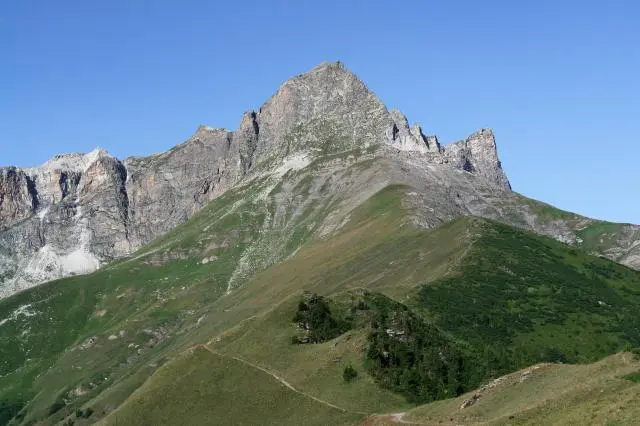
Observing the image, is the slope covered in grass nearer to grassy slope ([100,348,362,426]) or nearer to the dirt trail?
the dirt trail

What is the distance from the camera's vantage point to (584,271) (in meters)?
192

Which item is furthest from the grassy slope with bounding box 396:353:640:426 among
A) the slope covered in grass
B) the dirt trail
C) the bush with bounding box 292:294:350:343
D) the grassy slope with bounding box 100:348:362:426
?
the slope covered in grass

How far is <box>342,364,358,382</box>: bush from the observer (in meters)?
96.4

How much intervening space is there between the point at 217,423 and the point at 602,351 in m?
80.9

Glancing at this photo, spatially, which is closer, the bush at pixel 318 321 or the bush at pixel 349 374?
the bush at pixel 349 374

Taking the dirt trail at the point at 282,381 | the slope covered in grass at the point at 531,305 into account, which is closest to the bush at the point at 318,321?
the dirt trail at the point at 282,381

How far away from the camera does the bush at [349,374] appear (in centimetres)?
9644

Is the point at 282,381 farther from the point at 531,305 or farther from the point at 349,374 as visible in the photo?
the point at 531,305

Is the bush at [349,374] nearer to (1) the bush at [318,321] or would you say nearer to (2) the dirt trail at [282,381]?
(2) the dirt trail at [282,381]

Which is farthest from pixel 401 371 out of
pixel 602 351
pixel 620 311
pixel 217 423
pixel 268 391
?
pixel 620 311

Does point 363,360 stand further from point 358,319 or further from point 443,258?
point 443,258

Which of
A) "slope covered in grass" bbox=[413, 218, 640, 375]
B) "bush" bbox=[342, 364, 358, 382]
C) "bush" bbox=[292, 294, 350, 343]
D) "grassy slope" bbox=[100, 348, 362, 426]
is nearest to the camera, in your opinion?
"grassy slope" bbox=[100, 348, 362, 426]

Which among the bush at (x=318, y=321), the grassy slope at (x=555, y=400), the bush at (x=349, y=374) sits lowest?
the grassy slope at (x=555, y=400)

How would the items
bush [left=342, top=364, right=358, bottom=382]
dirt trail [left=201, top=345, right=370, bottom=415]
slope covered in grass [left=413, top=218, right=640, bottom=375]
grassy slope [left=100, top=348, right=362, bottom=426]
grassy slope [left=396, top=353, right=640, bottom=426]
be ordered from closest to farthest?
1. grassy slope [left=396, top=353, right=640, bottom=426]
2. dirt trail [left=201, top=345, right=370, bottom=415]
3. grassy slope [left=100, top=348, right=362, bottom=426]
4. bush [left=342, top=364, right=358, bottom=382]
5. slope covered in grass [left=413, top=218, right=640, bottom=375]
